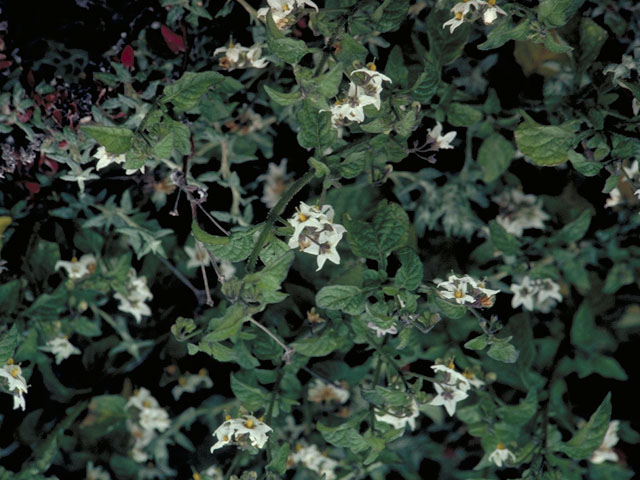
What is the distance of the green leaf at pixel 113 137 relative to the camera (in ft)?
3.42

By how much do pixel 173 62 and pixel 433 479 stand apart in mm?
1386

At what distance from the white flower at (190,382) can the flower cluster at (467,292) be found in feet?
2.72

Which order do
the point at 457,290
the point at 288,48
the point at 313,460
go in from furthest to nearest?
the point at 313,460 < the point at 457,290 < the point at 288,48

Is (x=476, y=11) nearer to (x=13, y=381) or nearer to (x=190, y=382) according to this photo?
(x=13, y=381)

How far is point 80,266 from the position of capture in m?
1.55

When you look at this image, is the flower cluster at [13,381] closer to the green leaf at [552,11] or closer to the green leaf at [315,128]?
the green leaf at [315,128]

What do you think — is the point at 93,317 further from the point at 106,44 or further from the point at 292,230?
the point at 292,230

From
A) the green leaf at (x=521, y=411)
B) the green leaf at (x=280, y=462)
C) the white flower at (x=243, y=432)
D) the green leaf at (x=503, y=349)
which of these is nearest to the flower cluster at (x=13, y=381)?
the white flower at (x=243, y=432)

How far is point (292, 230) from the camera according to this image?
1059mm

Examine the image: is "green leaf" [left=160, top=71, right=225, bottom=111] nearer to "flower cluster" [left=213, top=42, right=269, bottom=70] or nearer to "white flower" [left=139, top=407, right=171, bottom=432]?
"flower cluster" [left=213, top=42, right=269, bottom=70]

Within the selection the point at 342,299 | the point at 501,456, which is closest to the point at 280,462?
the point at 342,299

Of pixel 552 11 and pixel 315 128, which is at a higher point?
pixel 552 11

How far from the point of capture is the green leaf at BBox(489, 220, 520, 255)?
146 cm

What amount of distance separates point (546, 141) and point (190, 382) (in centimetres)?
107
